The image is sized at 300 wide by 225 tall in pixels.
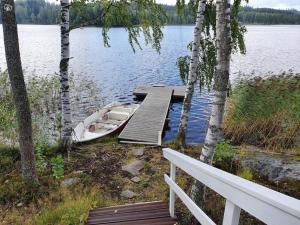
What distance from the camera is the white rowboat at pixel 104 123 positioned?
1326 centimetres

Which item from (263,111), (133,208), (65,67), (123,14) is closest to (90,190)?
(133,208)

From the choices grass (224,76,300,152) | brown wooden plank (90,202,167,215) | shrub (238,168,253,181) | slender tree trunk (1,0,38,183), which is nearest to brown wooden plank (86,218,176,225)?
brown wooden plank (90,202,167,215)

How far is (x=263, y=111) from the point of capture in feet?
40.3

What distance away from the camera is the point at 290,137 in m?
9.83

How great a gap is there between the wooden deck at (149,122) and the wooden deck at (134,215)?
271 inches

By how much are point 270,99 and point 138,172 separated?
7063 mm

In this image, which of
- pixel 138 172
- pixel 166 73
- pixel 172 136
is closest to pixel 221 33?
pixel 138 172

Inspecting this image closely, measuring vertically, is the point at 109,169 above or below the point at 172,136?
above

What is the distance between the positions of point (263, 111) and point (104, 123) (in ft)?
24.5

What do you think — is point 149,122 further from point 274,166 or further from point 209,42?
point 274,166

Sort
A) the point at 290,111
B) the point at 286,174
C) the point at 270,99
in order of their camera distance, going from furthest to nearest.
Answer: the point at 270,99, the point at 290,111, the point at 286,174

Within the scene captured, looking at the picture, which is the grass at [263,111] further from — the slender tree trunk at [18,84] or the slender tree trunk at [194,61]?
the slender tree trunk at [18,84]

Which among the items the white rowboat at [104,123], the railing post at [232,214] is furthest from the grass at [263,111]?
the railing post at [232,214]

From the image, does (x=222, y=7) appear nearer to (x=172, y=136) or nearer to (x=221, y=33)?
(x=221, y=33)
